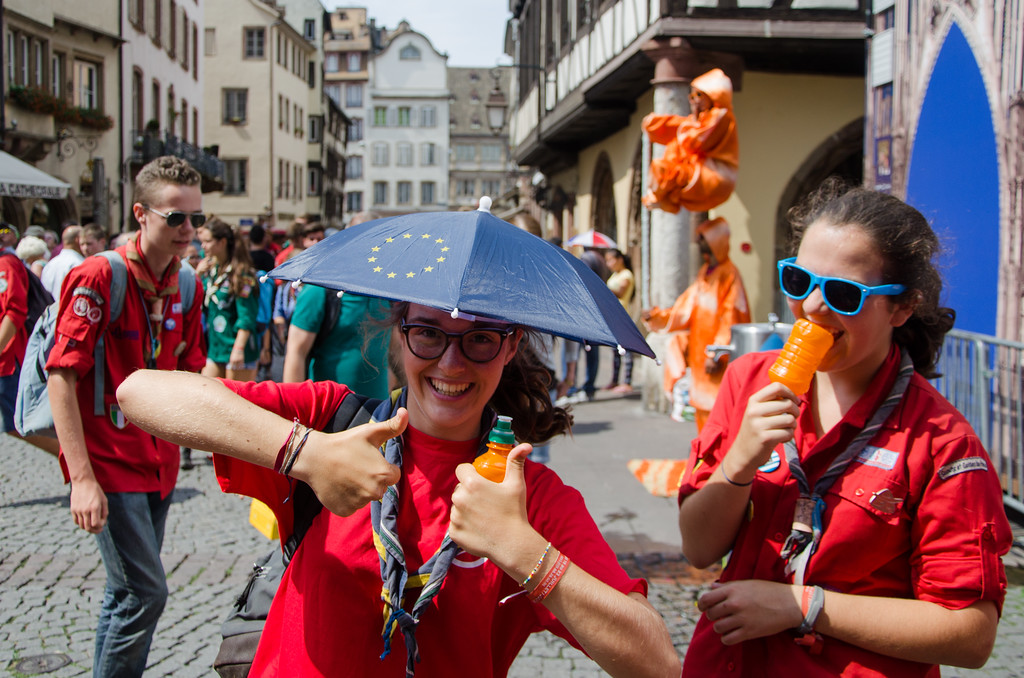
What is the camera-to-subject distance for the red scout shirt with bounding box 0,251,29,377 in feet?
21.0

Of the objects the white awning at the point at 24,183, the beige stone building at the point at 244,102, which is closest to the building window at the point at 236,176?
the beige stone building at the point at 244,102

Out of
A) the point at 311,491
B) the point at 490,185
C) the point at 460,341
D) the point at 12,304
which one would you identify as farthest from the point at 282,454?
the point at 490,185

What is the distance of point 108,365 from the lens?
3244 mm

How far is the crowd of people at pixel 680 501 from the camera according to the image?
1.61 m

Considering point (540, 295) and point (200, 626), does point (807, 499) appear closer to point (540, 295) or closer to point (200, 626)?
point (540, 295)

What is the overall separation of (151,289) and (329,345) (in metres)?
1.26

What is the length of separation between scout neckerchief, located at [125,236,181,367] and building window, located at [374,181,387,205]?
7475 cm

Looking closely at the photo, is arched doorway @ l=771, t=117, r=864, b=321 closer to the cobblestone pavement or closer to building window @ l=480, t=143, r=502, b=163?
the cobblestone pavement

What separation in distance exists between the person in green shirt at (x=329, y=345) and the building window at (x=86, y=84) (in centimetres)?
2197

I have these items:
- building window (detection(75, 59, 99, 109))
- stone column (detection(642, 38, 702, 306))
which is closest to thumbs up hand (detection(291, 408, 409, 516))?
stone column (detection(642, 38, 702, 306))

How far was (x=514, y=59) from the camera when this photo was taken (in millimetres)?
28266

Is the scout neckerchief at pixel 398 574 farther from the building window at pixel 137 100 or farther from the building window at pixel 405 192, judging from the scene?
the building window at pixel 405 192

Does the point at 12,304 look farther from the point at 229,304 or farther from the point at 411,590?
the point at 411,590

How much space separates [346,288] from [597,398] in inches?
413
